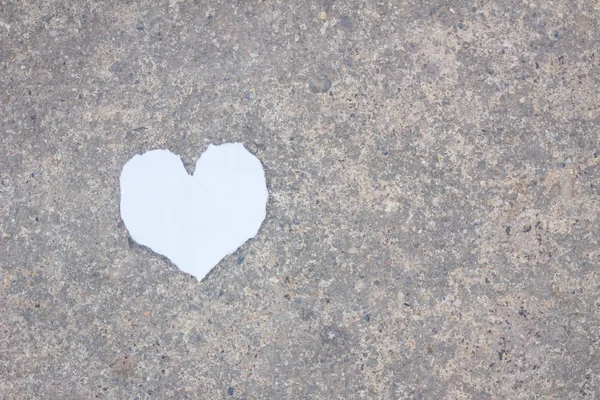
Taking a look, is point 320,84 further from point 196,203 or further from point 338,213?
point 196,203

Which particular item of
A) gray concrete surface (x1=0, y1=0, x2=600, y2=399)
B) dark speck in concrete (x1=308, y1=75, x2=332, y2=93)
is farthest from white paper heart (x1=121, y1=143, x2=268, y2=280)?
dark speck in concrete (x1=308, y1=75, x2=332, y2=93)

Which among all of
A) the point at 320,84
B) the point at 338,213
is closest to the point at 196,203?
the point at 338,213

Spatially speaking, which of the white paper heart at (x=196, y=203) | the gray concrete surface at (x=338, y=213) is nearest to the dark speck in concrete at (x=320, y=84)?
the gray concrete surface at (x=338, y=213)

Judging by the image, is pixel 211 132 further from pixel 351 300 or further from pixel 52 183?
pixel 351 300

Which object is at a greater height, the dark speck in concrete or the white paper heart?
the dark speck in concrete

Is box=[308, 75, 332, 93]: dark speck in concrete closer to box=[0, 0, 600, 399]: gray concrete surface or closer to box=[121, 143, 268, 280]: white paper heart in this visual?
box=[0, 0, 600, 399]: gray concrete surface
